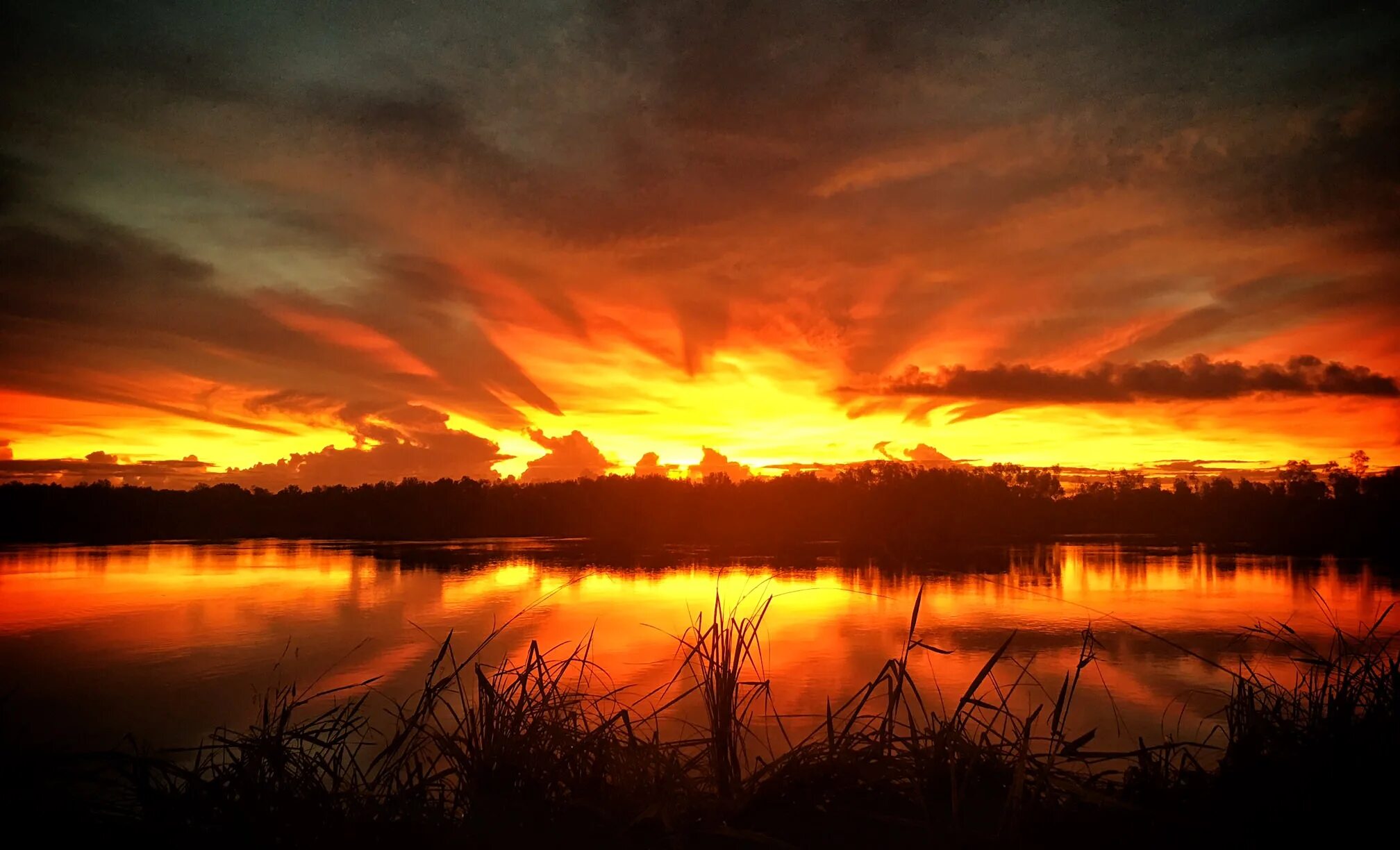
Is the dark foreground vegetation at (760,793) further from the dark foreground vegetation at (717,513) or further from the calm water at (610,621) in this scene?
the dark foreground vegetation at (717,513)

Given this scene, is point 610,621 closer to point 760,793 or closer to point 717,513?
point 760,793

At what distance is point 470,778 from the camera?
367 cm

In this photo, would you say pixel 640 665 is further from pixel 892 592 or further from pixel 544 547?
pixel 544 547

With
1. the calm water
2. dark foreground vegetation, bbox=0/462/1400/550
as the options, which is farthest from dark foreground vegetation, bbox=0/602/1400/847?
dark foreground vegetation, bbox=0/462/1400/550

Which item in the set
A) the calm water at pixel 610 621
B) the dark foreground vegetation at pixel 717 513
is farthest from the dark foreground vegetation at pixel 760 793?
the dark foreground vegetation at pixel 717 513

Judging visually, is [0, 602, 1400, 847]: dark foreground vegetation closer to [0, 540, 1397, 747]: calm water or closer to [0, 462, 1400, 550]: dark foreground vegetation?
[0, 540, 1397, 747]: calm water

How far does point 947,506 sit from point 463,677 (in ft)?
182

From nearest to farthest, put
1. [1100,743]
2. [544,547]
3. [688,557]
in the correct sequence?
1. [1100,743]
2. [688,557]
3. [544,547]

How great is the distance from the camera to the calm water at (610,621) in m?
9.64

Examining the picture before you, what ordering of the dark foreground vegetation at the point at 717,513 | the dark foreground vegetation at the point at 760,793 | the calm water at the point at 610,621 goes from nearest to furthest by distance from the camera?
the dark foreground vegetation at the point at 760,793 < the calm water at the point at 610,621 < the dark foreground vegetation at the point at 717,513

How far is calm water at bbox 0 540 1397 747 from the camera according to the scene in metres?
9.64

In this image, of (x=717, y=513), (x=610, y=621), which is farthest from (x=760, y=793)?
(x=717, y=513)

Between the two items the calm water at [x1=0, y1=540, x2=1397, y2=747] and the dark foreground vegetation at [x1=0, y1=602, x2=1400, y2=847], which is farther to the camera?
the calm water at [x1=0, y1=540, x2=1397, y2=747]

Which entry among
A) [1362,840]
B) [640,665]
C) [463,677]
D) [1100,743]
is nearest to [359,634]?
[463,677]
